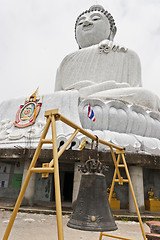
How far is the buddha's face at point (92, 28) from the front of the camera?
1698cm

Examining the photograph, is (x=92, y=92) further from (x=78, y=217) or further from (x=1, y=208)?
(x=78, y=217)

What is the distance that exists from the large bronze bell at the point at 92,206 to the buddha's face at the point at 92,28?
16599 mm

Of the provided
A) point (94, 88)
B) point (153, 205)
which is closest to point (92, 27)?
point (94, 88)

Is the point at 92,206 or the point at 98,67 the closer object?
the point at 92,206

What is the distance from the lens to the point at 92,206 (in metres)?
2.24

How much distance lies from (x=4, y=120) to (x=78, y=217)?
30.9ft

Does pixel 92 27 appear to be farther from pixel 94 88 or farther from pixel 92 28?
pixel 94 88

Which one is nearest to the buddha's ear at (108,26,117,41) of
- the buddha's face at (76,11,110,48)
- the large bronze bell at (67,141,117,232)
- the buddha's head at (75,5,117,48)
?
the buddha's head at (75,5,117,48)

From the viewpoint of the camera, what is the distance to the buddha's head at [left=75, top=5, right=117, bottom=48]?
→ 17.0 meters

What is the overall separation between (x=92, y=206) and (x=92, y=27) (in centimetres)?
1734

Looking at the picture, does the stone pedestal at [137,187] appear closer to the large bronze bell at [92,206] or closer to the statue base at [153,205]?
the statue base at [153,205]

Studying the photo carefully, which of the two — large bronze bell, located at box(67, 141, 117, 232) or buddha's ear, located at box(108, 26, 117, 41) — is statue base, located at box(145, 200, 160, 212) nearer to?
large bronze bell, located at box(67, 141, 117, 232)

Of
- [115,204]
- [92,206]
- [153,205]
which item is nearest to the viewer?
[92,206]

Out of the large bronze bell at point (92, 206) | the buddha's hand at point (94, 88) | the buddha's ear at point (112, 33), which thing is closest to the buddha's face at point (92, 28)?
the buddha's ear at point (112, 33)
